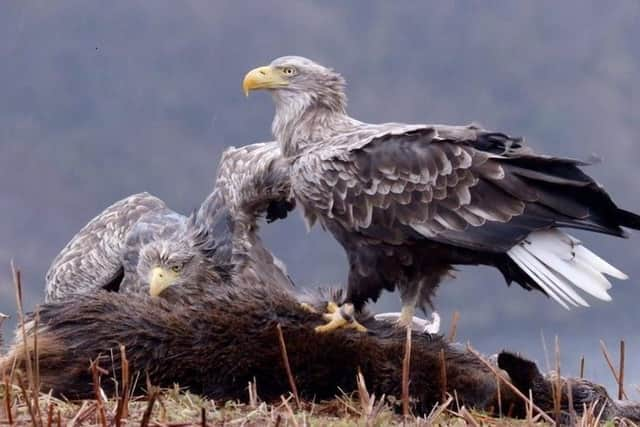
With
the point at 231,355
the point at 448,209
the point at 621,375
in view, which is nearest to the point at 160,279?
the point at 448,209

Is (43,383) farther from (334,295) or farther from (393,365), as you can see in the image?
(334,295)

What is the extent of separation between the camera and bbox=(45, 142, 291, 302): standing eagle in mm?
7707

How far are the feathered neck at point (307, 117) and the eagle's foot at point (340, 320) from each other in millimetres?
1956

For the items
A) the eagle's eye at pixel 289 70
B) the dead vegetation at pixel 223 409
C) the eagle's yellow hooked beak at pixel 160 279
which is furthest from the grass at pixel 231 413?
the eagle's eye at pixel 289 70

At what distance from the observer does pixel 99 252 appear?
28.9ft

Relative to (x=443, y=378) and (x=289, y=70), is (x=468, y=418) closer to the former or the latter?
(x=443, y=378)

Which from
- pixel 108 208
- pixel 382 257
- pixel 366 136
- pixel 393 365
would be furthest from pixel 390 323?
pixel 108 208

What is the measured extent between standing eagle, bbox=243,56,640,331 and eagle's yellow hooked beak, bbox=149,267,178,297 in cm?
113

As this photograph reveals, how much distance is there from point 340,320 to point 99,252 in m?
4.28

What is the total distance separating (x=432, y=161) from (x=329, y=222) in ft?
2.27

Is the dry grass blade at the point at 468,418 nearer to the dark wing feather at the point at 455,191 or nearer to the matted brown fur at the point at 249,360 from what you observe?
the matted brown fur at the point at 249,360

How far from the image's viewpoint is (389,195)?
6.55 metres

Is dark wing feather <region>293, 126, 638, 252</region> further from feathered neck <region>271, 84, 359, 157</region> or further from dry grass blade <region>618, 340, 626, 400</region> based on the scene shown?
dry grass blade <region>618, 340, 626, 400</region>

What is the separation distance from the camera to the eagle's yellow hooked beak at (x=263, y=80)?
7.34m
